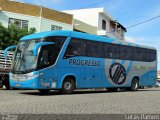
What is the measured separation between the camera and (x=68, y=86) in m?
20.9

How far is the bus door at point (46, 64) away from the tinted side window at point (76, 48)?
113 centimetres

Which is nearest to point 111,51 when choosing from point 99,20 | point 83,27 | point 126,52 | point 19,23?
point 126,52

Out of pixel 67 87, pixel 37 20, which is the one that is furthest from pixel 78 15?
pixel 67 87

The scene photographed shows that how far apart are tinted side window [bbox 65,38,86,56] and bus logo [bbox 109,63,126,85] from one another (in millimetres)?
3495

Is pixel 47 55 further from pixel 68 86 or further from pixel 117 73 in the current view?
pixel 117 73

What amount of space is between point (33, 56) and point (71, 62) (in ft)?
8.45

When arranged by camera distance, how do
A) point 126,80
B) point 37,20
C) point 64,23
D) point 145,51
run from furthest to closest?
point 64,23 → point 37,20 → point 145,51 → point 126,80

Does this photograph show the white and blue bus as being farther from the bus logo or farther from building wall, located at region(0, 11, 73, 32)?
building wall, located at region(0, 11, 73, 32)

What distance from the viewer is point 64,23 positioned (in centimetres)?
4247

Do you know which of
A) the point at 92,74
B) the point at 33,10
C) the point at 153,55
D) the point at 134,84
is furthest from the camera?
the point at 33,10

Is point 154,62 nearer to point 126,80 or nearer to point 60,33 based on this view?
point 126,80

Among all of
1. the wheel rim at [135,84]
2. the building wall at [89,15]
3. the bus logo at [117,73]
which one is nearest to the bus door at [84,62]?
the bus logo at [117,73]

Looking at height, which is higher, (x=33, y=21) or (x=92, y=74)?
(x=33, y=21)

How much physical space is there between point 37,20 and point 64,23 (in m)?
4.36
